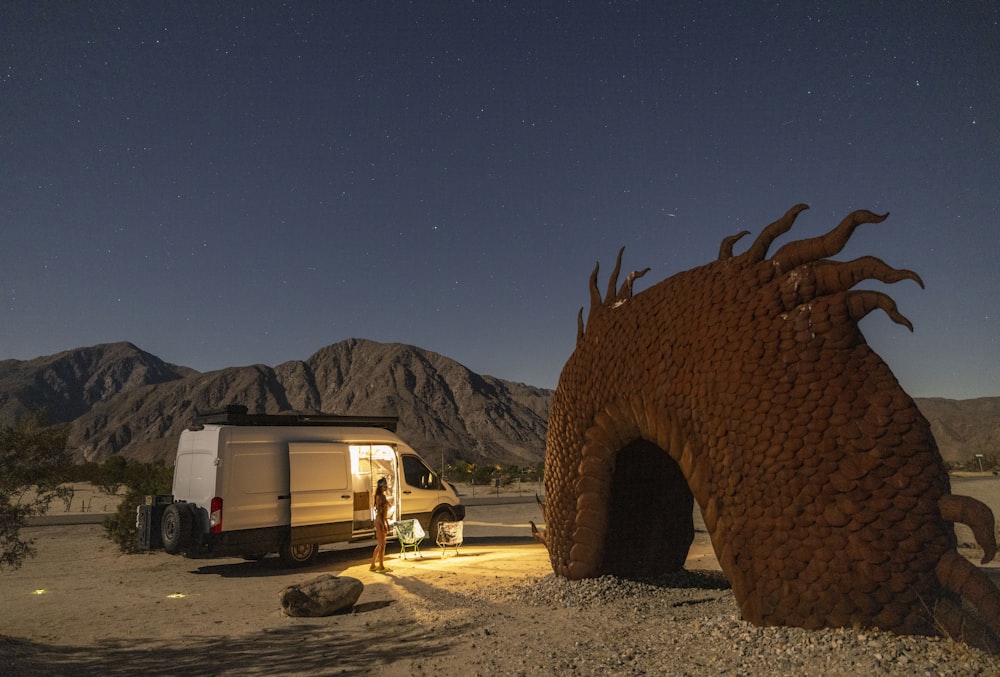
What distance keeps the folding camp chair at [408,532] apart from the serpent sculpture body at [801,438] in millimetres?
7155

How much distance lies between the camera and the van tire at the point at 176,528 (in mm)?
A: 10945

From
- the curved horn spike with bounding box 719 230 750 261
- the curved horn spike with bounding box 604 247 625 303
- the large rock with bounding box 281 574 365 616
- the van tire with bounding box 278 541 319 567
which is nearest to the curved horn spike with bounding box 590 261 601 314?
the curved horn spike with bounding box 604 247 625 303

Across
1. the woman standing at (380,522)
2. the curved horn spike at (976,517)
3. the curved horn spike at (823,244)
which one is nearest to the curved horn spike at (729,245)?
the curved horn spike at (823,244)

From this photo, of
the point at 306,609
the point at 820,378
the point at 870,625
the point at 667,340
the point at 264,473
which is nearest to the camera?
the point at 870,625

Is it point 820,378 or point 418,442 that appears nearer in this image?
point 820,378

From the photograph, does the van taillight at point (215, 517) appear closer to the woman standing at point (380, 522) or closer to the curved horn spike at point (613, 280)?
the woman standing at point (380, 522)

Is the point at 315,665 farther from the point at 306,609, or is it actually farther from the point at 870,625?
the point at 870,625

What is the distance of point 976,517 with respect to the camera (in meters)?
4.33

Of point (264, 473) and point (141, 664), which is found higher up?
point (264, 473)

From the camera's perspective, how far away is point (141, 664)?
6.29 metres

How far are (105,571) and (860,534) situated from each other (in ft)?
44.9

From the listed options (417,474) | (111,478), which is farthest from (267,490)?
(111,478)

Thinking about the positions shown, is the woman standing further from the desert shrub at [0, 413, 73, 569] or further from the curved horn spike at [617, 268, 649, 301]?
the curved horn spike at [617, 268, 649, 301]

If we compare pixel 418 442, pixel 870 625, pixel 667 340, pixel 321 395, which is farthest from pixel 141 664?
pixel 321 395
